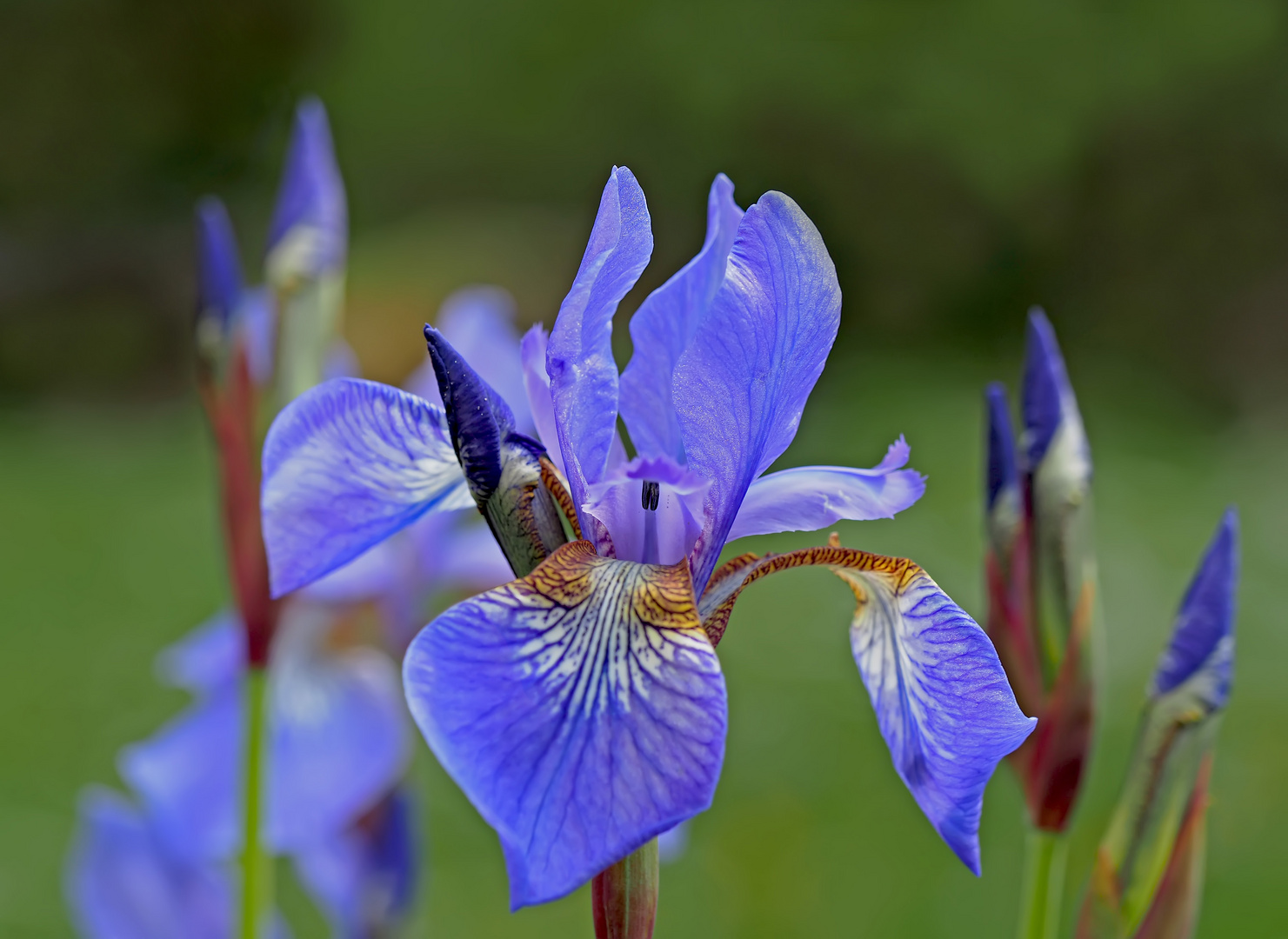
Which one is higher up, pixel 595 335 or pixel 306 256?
pixel 306 256

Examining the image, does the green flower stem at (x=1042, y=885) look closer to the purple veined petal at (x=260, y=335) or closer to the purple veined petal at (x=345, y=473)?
the purple veined petal at (x=345, y=473)

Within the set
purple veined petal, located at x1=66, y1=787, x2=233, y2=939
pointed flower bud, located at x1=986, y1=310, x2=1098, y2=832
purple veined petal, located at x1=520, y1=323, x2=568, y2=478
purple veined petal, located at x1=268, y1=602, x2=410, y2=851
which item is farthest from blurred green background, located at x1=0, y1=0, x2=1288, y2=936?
purple veined petal, located at x1=520, y1=323, x2=568, y2=478

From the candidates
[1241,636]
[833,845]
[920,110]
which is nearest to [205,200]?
[833,845]

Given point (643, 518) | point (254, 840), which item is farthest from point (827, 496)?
point (254, 840)

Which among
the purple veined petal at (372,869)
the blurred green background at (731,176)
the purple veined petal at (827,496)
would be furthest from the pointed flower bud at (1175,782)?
the blurred green background at (731,176)

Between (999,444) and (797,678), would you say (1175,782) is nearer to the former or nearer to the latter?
(999,444)

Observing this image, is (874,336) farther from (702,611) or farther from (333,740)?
(702,611)
